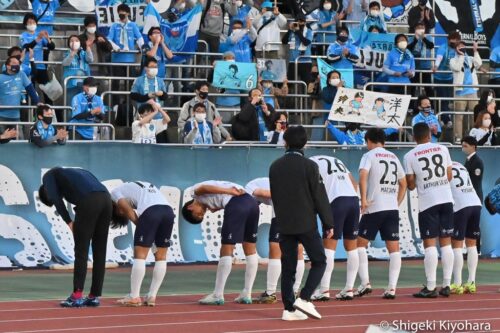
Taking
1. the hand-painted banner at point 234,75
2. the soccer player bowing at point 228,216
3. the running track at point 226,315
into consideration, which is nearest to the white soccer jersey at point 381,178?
the running track at point 226,315

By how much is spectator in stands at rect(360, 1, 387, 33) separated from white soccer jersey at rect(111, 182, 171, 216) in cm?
1258

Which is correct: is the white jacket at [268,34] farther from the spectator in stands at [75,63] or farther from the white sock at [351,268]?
the white sock at [351,268]

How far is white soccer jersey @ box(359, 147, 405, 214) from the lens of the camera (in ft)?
60.6

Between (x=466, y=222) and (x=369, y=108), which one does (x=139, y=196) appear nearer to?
(x=466, y=222)

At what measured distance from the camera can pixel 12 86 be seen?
24.1m

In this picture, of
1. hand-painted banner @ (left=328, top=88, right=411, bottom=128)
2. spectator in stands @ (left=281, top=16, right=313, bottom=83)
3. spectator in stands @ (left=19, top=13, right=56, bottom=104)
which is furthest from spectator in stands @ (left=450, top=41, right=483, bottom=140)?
spectator in stands @ (left=19, top=13, right=56, bottom=104)

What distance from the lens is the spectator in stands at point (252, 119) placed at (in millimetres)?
24922

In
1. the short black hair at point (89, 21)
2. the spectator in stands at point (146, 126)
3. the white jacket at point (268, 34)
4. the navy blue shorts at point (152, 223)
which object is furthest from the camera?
the white jacket at point (268, 34)

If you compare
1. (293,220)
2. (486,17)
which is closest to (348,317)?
(293,220)

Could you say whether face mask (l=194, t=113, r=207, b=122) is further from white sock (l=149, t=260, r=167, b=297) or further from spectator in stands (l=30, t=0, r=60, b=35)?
white sock (l=149, t=260, r=167, b=297)

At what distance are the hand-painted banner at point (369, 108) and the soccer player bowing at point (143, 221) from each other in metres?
8.67

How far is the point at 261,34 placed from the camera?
28.1m

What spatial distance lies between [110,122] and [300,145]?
9931 millimetres

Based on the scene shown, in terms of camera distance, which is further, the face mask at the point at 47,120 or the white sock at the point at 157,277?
the face mask at the point at 47,120
